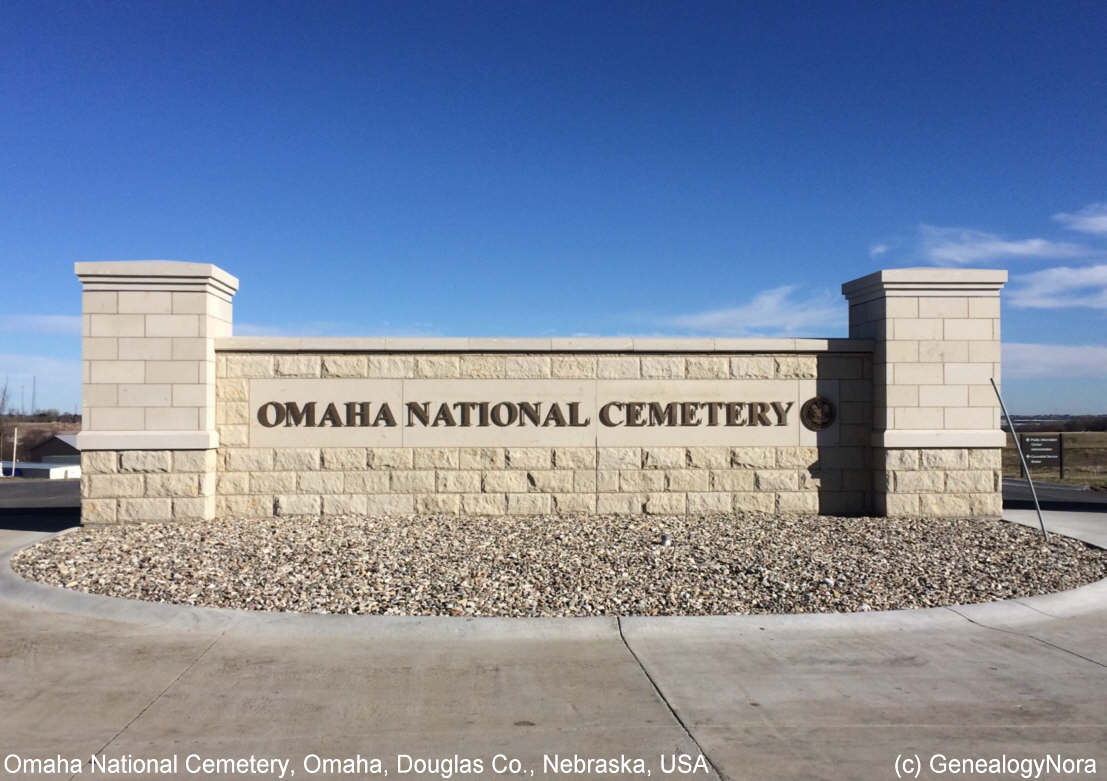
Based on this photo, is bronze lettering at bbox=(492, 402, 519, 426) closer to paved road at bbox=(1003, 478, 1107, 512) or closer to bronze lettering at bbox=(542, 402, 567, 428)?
bronze lettering at bbox=(542, 402, 567, 428)

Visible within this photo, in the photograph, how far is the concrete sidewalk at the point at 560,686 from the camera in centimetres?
446

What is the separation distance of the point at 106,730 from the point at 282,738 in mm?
982

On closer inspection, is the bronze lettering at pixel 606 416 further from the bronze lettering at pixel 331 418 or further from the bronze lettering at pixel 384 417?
the bronze lettering at pixel 331 418

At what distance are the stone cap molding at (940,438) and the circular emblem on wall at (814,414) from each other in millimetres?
785

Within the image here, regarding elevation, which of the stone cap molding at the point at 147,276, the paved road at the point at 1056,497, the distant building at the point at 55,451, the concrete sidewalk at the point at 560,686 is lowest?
the concrete sidewalk at the point at 560,686

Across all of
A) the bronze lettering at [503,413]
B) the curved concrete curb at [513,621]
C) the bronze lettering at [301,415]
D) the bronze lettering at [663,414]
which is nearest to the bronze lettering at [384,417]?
the bronze lettering at [301,415]

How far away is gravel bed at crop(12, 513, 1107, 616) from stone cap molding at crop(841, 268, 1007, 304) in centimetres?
312

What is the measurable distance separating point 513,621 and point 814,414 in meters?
6.95

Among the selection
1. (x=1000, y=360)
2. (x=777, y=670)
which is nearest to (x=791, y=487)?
(x=1000, y=360)

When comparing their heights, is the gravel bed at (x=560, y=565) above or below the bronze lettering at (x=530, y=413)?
below

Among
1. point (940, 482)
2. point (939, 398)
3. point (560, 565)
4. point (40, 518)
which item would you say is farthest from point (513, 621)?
point (40, 518)

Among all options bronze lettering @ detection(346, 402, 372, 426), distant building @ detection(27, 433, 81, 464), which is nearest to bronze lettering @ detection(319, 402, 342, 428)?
bronze lettering @ detection(346, 402, 372, 426)

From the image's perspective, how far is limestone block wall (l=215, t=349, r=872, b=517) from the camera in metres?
11.6

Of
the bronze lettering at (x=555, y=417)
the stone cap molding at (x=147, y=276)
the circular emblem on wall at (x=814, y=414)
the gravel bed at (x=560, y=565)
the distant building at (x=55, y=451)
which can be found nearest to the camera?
the gravel bed at (x=560, y=565)
